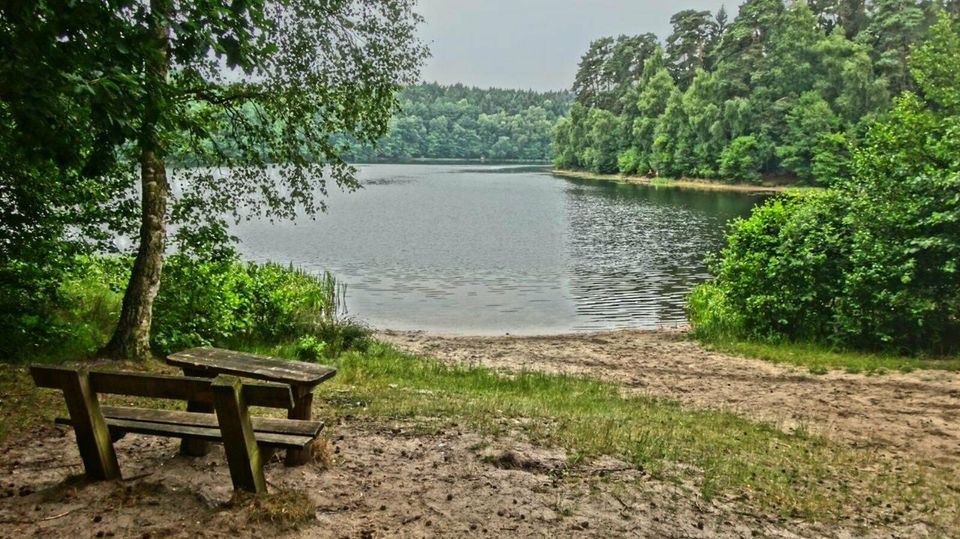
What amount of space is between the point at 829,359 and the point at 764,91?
3148 inches

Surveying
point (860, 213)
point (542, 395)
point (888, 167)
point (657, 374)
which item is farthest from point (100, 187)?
point (888, 167)

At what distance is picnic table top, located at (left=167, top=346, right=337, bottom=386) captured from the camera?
243 inches

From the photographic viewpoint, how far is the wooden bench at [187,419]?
198 inches

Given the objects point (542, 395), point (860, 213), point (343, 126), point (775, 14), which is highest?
point (775, 14)

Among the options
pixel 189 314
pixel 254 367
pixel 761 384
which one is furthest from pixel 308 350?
pixel 761 384

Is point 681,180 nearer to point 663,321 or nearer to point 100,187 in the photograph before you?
point 663,321

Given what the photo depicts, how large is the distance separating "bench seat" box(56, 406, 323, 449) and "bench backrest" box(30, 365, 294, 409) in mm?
409

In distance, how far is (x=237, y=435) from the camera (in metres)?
5.05

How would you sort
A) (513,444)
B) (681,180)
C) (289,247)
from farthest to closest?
(681,180) < (289,247) < (513,444)

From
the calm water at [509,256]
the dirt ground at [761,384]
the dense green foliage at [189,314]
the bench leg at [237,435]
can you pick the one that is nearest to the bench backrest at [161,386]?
the bench leg at [237,435]

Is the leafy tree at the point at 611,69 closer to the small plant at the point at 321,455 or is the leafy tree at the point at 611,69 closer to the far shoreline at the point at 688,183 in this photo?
the far shoreline at the point at 688,183

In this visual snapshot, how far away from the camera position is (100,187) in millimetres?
11375

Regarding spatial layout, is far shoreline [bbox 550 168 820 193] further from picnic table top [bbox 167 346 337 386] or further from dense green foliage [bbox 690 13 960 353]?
picnic table top [bbox 167 346 337 386]

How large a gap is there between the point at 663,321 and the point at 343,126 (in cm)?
1480
